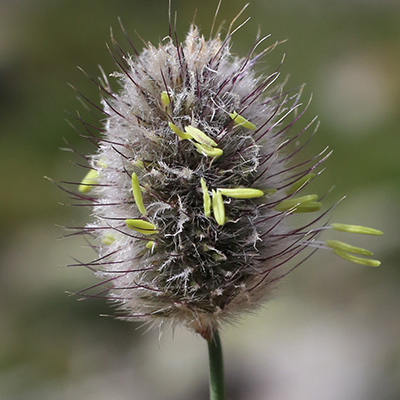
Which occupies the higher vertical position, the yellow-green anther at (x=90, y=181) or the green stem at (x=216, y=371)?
the yellow-green anther at (x=90, y=181)

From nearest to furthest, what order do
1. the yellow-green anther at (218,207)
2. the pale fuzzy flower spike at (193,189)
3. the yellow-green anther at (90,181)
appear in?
the yellow-green anther at (218,207)
the pale fuzzy flower spike at (193,189)
the yellow-green anther at (90,181)

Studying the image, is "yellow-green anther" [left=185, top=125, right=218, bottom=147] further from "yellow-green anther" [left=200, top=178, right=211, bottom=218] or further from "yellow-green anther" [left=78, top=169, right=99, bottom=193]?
"yellow-green anther" [left=78, top=169, right=99, bottom=193]

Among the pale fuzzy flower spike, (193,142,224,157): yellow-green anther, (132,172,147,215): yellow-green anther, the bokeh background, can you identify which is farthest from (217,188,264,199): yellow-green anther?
the bokeh background

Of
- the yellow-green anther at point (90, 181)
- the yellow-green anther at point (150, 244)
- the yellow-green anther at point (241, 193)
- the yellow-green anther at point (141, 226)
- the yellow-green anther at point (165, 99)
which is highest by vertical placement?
the yellow-green anther at point (165, 99)

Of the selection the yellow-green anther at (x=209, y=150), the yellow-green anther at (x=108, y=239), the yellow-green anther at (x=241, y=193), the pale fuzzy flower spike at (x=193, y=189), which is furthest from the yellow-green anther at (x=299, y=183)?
the yellow-green anther at (x=108, y=239)

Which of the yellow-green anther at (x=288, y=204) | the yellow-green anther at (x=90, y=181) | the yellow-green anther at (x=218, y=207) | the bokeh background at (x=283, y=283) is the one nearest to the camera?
the yellow-green anther at (x=218, y=207)

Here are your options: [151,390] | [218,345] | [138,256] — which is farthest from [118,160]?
[151,390]

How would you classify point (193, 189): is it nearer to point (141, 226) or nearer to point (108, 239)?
point (141, 226)

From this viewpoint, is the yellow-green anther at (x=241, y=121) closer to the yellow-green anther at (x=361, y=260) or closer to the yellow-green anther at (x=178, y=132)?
the yellow-green anther at (x=178, y=132)
